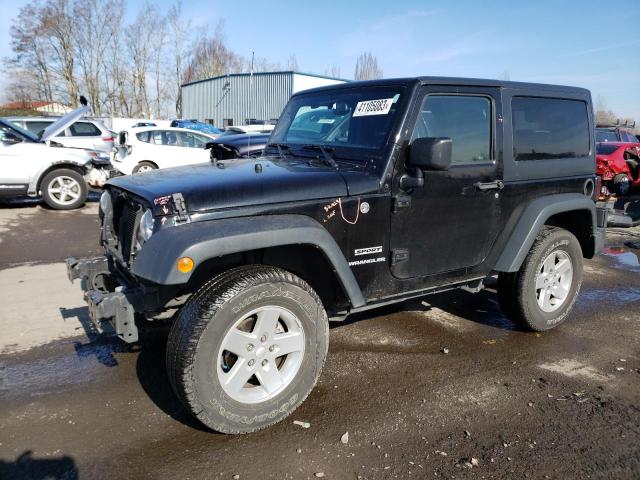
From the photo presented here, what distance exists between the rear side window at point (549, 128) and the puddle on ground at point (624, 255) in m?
3.22

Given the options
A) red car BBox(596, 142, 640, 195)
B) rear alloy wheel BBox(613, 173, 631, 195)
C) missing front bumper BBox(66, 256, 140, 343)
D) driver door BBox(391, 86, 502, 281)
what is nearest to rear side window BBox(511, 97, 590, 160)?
driver door BBox(391, 86, 502, 281)

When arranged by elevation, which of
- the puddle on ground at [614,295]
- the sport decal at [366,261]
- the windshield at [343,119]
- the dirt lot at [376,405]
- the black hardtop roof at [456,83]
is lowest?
the dirt lot at [376,405]

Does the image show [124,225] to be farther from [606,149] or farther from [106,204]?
[606,149]

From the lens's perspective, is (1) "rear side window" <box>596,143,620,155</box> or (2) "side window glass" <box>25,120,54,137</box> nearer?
(1) "rear side window" <box>596,143,620,155</box>

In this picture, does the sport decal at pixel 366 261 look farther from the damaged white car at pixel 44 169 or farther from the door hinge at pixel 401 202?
the damaged white car at pixel 44 169

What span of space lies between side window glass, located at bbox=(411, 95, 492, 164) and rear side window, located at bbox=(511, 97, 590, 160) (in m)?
0.31

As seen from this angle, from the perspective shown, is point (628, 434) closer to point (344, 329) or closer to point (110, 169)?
point (344, 329)

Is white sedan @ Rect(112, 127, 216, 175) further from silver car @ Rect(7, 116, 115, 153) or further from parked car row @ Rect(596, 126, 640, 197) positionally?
parked car row @ Rect(596, 126, 640, 197)

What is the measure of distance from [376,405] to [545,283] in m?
2.03

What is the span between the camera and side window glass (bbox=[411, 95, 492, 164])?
3.42 m

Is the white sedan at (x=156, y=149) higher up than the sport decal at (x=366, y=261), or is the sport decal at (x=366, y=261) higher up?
the white sedan at (x=156, y=149)

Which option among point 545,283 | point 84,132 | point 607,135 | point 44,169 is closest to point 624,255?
point 545,283

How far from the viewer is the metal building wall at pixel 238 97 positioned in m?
35.3

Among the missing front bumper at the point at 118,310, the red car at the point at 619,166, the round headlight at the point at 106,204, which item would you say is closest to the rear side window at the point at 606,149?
the red car at the point at 619,166
